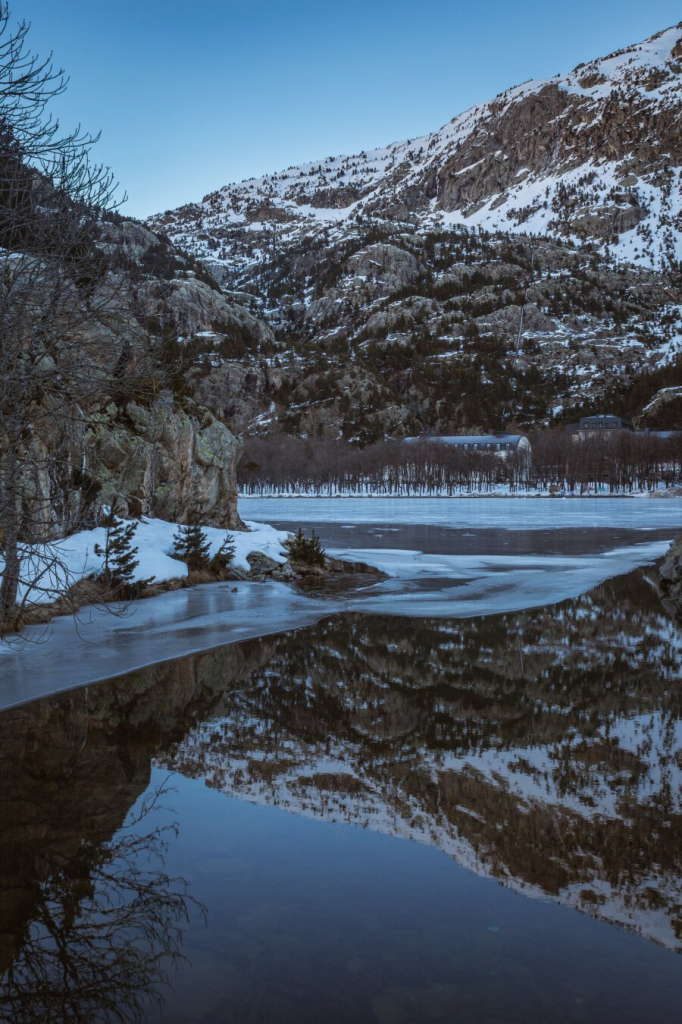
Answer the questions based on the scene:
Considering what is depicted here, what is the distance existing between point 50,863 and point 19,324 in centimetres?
514

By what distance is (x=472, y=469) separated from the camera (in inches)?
5630

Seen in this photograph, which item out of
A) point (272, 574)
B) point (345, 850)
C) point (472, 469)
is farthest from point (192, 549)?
point (472, 469)

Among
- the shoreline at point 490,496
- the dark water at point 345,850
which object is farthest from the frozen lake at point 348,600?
the shoreline at point 490,496

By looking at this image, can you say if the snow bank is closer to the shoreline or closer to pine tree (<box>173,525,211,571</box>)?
pine tree (<box>173,525,211,571</box>)

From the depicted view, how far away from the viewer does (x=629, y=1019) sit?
157 inches

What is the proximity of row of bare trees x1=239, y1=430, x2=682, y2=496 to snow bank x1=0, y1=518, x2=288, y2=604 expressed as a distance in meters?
106

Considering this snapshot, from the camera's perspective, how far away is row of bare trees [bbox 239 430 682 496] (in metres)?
131

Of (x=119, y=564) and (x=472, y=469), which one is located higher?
(x=472, y=469)

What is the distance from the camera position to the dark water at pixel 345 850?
4.30m

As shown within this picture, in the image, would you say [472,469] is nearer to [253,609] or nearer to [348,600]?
[348,600]

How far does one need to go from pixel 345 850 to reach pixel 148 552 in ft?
50.7

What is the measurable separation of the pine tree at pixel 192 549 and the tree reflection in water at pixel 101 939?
623 inches

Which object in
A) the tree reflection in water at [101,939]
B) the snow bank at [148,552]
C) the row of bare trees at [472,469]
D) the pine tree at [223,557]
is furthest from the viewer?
the row of bare trees at [472,469]

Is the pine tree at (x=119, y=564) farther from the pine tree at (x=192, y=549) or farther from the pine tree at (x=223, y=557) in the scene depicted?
the pine tree at (x=223, y=557)
